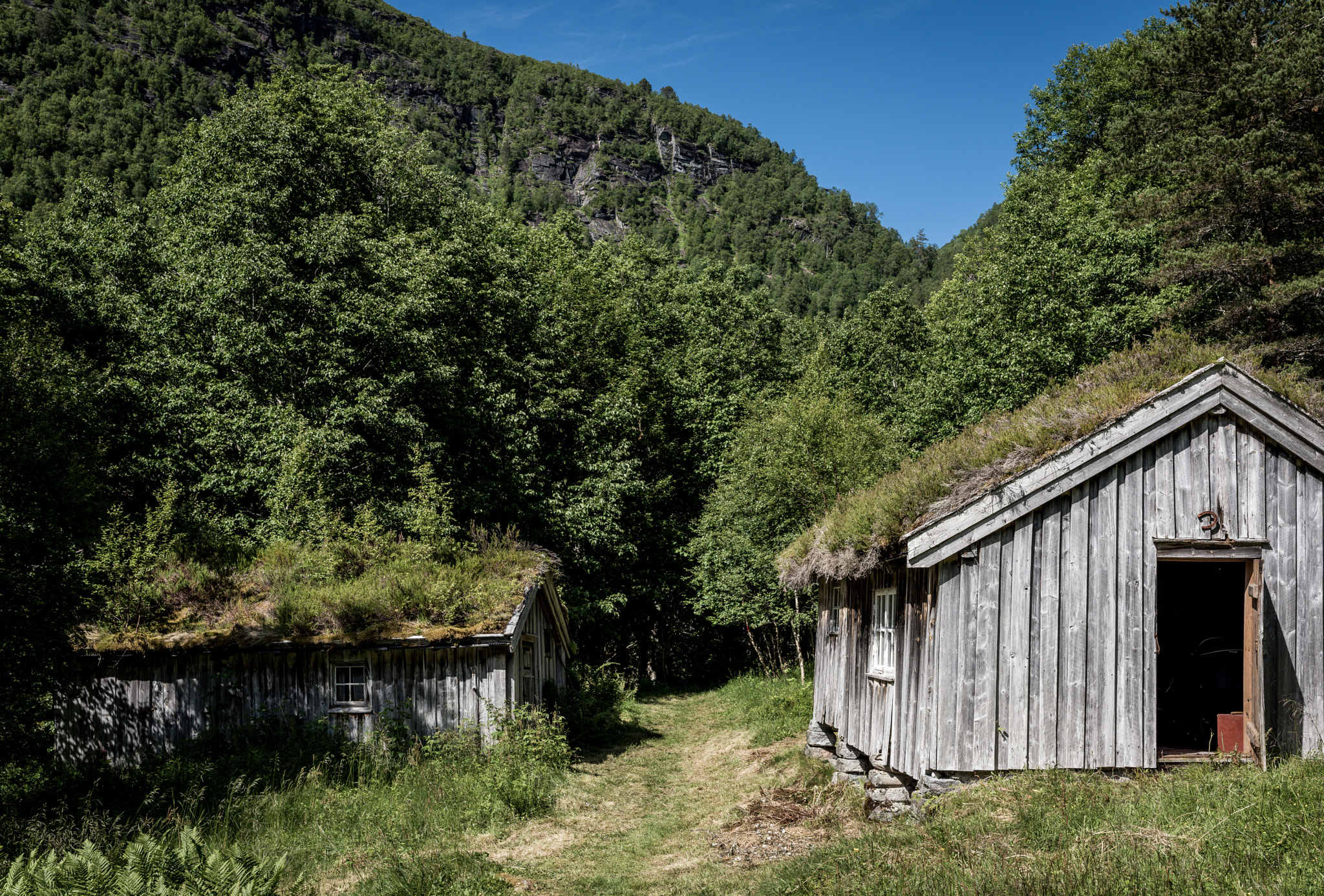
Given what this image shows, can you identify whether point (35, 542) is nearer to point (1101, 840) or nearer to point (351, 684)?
point (351, 684)

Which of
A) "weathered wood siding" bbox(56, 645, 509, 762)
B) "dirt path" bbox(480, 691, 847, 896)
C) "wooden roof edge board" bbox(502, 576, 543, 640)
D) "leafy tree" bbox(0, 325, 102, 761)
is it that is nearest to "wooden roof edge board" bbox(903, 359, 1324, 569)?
"dirt path" bbox(480, 691, 847, 896)

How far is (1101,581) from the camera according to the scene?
8.67m

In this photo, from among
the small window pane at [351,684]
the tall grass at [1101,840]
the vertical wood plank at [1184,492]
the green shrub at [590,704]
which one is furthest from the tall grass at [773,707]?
the vertical wood plank at [1184,492]

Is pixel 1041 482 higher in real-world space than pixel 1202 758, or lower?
higher

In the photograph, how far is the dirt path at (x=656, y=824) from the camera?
8422 millimetres

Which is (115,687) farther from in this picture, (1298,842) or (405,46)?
(405,46)

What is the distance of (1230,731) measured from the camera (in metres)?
8.91

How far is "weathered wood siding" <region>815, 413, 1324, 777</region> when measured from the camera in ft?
27.7

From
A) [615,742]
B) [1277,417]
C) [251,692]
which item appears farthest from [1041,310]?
[251,692]

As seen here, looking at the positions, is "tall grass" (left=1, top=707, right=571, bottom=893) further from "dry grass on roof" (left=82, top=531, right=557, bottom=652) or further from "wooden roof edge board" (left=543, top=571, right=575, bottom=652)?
"wooden roof edge board" (left=543, top=571, right=575, bottom=652)

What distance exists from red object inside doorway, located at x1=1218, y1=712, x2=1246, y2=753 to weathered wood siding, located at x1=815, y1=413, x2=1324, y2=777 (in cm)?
41

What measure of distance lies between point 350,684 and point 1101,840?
38.1 feet

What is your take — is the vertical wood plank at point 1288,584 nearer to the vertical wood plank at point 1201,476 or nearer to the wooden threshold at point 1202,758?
the wooden threshold at point 1202,758

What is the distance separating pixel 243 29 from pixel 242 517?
104m
